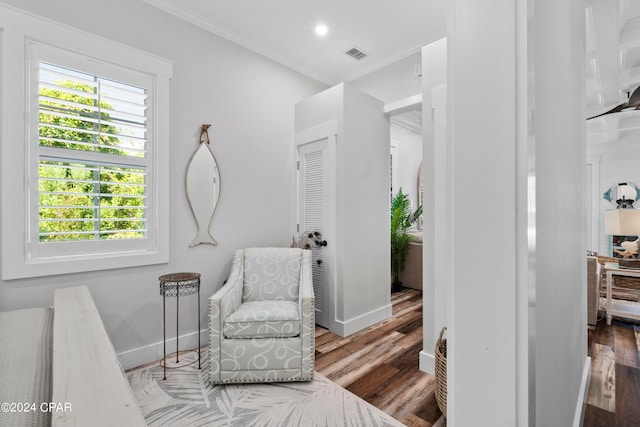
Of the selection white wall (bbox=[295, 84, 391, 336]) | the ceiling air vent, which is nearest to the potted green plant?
white wall (bbox=[295, 84, 391, 336])

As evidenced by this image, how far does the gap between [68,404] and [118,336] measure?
177 cm

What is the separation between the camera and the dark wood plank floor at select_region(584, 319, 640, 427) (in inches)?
69.1

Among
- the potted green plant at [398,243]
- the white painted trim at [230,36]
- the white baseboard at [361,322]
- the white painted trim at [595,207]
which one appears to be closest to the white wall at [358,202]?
the white baseboard at [361,322]

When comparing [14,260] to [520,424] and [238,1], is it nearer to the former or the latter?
[238,1]

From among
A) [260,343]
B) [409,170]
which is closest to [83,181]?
[260,343]

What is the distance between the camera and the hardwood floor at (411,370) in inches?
70.6

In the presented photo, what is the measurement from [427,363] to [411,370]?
0.42 feet

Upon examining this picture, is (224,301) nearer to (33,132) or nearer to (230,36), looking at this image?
(33,132)

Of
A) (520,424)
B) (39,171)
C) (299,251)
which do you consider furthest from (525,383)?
(39,171)

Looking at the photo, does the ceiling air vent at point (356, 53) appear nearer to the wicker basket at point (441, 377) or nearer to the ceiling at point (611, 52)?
the ceiling at point (611, 52)

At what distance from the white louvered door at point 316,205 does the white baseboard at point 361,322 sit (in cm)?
19

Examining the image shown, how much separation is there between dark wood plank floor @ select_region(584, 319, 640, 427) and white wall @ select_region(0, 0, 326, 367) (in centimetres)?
269

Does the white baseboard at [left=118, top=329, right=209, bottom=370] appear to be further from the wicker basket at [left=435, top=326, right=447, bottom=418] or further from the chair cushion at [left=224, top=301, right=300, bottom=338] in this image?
the wicker basket at [left=435, top=326, right=447, bottom=418]

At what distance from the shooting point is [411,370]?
2236 mm
